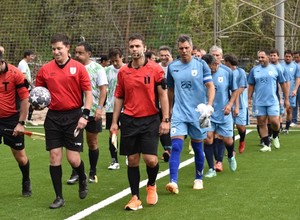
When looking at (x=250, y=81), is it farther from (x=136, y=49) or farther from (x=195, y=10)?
(x=195, y=10)

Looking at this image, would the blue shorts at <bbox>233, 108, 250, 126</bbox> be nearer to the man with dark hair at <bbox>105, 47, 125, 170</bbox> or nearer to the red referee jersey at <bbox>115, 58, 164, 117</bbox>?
the man with dark hair at <bbox>105, 47, 125, 170</bbox>

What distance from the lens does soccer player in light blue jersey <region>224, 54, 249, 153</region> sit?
42.8 feet

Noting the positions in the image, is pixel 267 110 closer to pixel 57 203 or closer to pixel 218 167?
pixel 218 167

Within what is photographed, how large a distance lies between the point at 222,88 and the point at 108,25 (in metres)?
13.4

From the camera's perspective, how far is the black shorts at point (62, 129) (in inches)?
344

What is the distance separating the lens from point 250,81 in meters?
14.9

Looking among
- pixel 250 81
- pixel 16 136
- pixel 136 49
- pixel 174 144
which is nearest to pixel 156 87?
pixel 136 49

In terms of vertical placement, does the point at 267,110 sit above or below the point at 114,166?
above

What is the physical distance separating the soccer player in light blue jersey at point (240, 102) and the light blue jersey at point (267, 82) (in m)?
0.34

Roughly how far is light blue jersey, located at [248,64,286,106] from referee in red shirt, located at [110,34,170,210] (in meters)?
6.25

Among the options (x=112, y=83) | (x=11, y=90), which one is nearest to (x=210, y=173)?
(x=112, y=83)

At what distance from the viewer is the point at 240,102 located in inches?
583

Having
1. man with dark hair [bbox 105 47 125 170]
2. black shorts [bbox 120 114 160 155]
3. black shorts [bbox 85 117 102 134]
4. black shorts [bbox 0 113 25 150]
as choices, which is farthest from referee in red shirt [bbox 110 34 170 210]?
man with dark hair [bbox 105 47 125 170]

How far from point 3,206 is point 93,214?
1.29 m
